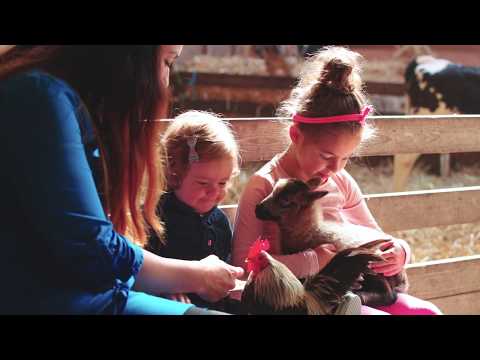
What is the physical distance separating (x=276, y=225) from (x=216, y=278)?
0.75 ft

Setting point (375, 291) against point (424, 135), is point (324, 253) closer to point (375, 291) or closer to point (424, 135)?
point (375, 291)

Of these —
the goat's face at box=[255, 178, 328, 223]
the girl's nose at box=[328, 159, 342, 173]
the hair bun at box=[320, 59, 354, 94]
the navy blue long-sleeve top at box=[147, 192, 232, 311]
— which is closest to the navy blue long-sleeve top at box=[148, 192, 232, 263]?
the navy blue long-sleeve top at box=[147, 192, 232, 311]

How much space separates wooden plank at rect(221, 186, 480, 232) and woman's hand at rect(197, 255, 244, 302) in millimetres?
772

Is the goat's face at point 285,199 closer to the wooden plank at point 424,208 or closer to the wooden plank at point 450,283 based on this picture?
the wooden plank at point 424,208

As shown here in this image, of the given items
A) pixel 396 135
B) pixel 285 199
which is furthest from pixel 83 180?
pixel 396 135

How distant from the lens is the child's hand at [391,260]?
4.44 feet

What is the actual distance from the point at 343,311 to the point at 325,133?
378 millimetres

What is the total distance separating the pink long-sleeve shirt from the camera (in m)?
1.29

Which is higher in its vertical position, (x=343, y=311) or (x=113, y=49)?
(x=113, y=49)

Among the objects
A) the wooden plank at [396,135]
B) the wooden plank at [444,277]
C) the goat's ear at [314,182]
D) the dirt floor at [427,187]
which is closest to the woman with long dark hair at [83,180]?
the goat's ear at [314,182]

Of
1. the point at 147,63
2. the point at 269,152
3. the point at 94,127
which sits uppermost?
the point at 147,63
